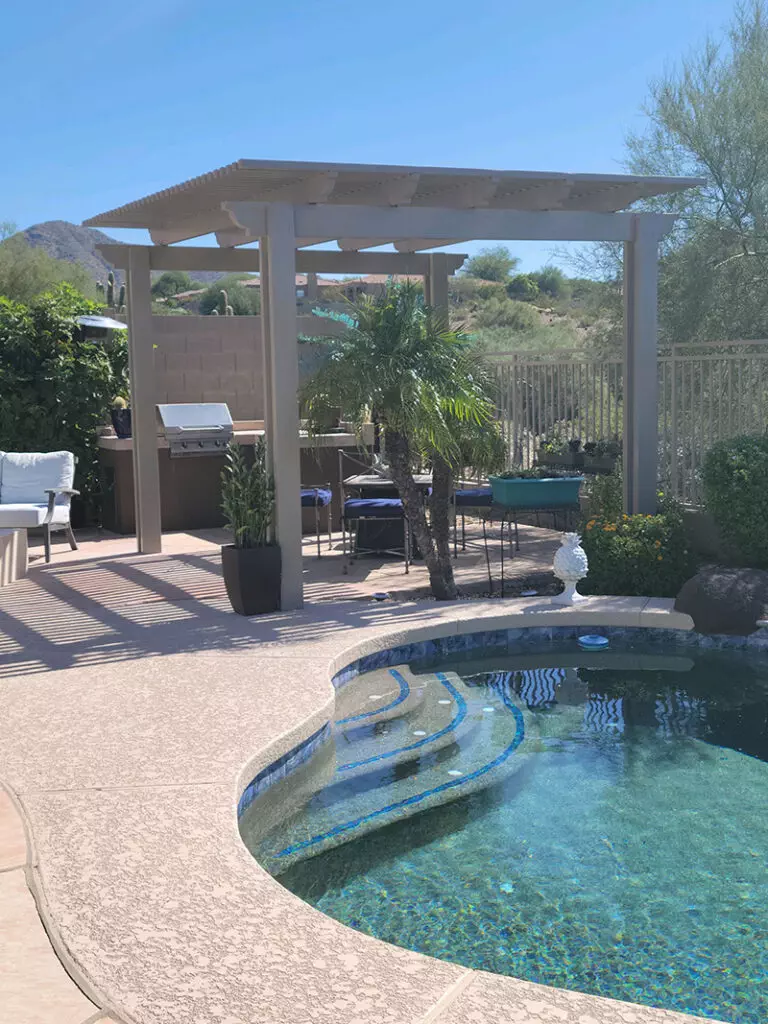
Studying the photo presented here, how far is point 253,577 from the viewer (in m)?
7.99

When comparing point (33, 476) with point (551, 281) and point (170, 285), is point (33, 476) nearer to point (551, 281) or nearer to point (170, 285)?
point (551, 281)

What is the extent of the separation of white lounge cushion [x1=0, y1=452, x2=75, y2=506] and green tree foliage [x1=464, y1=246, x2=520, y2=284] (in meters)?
42.5

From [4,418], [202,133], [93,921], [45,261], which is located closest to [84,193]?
[202,133]

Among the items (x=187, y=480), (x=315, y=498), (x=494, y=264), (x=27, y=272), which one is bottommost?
(x=315, y=498)

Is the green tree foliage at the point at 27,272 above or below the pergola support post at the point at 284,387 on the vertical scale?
above

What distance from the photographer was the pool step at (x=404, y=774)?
4.80 m

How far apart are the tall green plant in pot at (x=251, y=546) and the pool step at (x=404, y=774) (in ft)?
5.78

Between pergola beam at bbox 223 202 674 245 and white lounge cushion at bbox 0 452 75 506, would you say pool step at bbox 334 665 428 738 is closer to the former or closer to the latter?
pergola beam at bbox 223 202 674 245

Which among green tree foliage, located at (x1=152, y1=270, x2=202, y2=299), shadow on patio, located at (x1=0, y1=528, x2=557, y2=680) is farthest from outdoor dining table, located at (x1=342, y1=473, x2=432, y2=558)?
green tree foliage, located at (x1=152, y1=270, x2=202, y2=299)

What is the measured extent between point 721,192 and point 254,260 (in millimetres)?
6513

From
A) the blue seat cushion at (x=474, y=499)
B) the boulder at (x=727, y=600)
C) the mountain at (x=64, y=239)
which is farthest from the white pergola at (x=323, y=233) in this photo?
the mountain at (x=64, y=239)

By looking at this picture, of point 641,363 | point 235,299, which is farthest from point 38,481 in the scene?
point 235,299

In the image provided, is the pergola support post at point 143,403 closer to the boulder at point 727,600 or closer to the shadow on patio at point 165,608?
the shadow on patio at point 165,608

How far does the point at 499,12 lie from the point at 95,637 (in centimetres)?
1669
